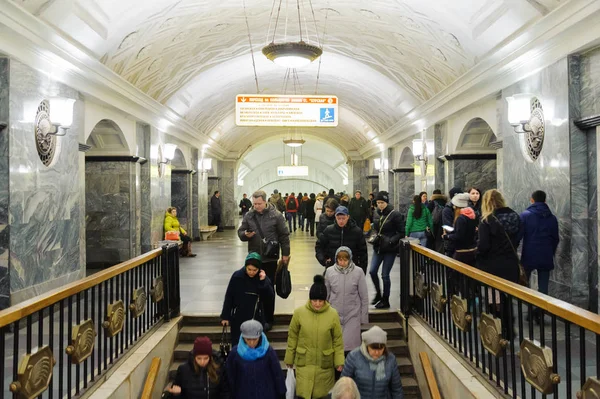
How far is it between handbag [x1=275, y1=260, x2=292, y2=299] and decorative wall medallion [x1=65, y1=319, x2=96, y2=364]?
2227 mm

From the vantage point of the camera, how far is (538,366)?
3.13 metres

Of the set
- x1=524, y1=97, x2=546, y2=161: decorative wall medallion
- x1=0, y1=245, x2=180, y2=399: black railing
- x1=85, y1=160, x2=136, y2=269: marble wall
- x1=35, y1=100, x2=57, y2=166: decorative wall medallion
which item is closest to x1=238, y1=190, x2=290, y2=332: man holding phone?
x1=0, y1=245, x2=180, y2=399: black railing

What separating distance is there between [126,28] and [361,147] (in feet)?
53.6

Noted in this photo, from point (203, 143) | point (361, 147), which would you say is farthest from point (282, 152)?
point (203, 143)

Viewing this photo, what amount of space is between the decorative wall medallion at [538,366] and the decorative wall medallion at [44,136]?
613cm

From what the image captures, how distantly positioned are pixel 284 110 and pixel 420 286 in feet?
20.1

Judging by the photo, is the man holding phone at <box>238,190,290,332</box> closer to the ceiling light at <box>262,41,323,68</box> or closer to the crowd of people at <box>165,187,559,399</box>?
the crowd of people at <box>165,187,559,399</box>

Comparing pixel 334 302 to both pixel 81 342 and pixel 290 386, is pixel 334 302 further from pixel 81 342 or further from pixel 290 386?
pixel 81 342

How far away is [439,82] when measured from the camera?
35.7 feet

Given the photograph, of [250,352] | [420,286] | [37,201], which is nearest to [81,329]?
[250,352]

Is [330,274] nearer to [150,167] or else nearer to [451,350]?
[451,350]

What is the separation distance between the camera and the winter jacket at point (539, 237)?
5961 mm

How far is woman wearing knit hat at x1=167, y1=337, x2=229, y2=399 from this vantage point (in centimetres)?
425

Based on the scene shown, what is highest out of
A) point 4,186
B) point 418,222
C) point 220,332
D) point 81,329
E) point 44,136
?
point 44,136
